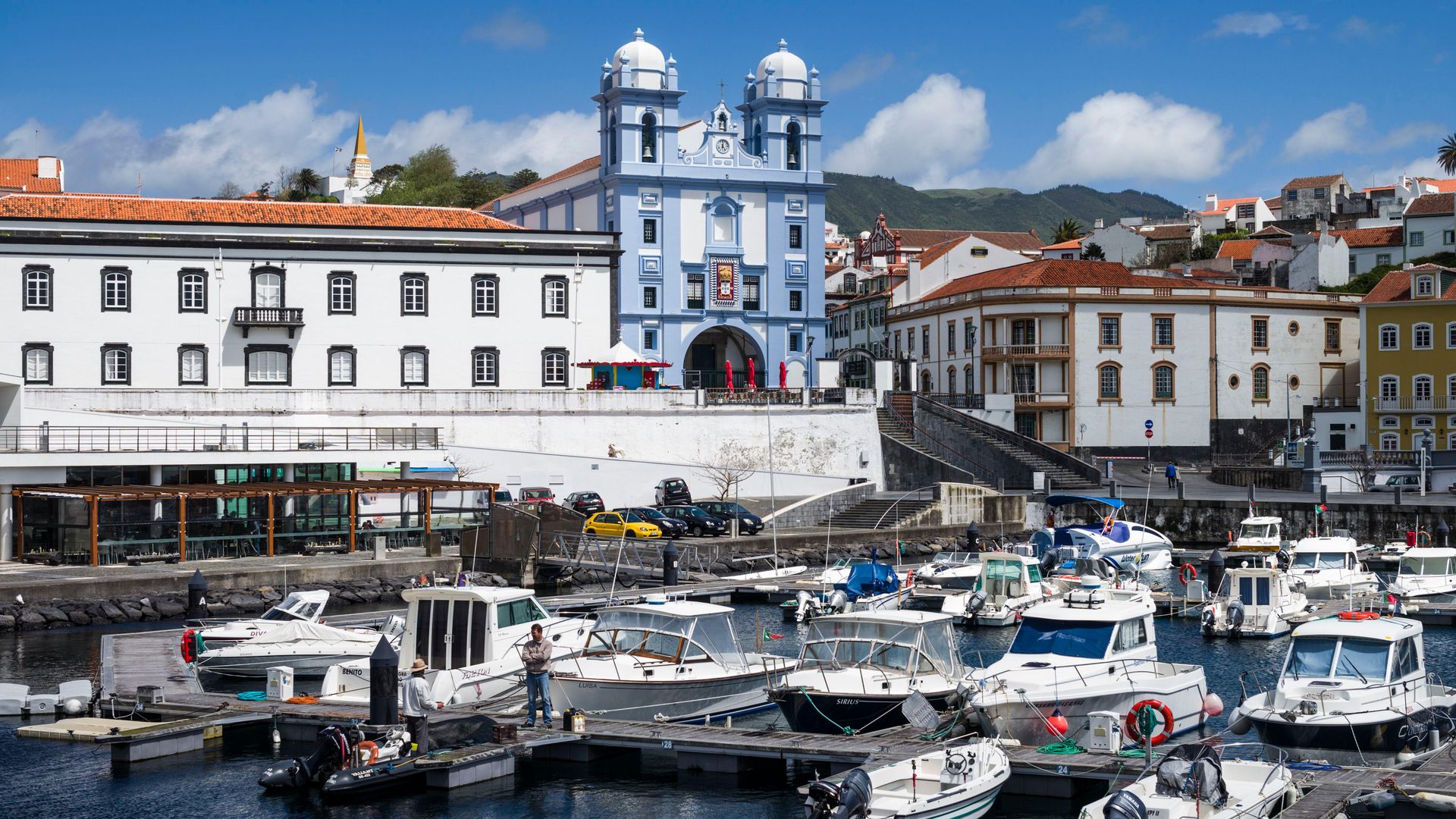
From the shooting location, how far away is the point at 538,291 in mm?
69125

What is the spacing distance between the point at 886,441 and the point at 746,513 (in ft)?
47.0

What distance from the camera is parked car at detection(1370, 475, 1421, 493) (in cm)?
6619

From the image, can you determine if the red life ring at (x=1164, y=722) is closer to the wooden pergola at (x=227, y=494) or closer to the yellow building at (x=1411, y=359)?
the wooden pergola at (x=227, y=494)

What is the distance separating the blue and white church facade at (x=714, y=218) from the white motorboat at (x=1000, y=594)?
3736cm

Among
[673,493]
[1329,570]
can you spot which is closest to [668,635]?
[1329,570]

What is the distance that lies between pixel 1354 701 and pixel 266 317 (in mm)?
49942

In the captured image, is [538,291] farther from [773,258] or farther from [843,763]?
[843,763]

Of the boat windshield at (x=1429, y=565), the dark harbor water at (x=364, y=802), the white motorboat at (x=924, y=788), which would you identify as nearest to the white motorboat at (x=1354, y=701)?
the dark harbor water at (x=364, y=802)

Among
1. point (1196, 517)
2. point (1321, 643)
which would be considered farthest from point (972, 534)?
point (1321, 643)

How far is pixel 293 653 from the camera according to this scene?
32.6 metres

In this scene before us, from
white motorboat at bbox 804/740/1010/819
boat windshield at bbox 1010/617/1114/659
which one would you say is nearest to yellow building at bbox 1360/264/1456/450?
boat windshield at bbox 1010/617/1114/659

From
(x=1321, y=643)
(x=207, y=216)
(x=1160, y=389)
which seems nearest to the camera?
(x=1321, y=643)

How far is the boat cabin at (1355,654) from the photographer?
83.3ft

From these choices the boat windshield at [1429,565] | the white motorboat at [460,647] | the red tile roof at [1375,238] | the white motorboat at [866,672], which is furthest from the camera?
the red tile roof at [1375,238]
